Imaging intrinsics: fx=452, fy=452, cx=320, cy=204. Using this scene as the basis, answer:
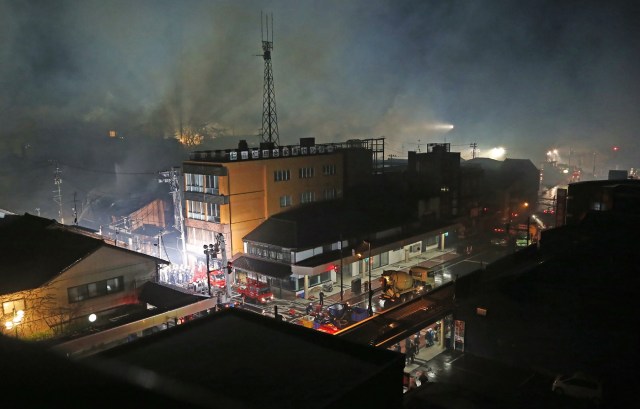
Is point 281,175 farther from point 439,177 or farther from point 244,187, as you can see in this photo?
point 439,177

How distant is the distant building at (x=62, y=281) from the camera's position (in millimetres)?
18531

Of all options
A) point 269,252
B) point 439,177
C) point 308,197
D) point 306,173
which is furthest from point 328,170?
point 269,252

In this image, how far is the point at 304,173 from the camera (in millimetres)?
38344

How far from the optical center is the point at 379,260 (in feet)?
114

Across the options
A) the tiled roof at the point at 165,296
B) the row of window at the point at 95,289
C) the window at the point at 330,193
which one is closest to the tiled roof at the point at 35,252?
the row of window at the point at 95,289

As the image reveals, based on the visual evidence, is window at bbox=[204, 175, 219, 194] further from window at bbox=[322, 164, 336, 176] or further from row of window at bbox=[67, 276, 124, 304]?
row of window at bbox=[67, 276, 124, 304]

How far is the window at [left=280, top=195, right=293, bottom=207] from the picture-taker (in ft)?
120

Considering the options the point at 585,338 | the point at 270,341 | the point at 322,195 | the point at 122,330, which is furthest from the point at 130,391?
the point at 322,195

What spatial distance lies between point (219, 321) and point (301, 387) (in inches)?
145

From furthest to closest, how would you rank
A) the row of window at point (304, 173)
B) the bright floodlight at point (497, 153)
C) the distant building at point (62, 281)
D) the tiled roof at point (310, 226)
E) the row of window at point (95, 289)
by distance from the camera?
the bright floodlight at point (497, 153) < the row of window at point (304, 173) < the tiled roof at point (310, 226) < the row of window at point (95, 289) < the distant building at point (62, 281)

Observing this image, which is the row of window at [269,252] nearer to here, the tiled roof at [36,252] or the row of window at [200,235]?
the row of window at [200,235]

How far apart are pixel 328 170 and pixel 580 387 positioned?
2881 cm

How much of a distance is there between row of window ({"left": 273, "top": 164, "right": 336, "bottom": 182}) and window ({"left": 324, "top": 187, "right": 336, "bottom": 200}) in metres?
1.41

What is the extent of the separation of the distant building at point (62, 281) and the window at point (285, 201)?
15.0 metres
